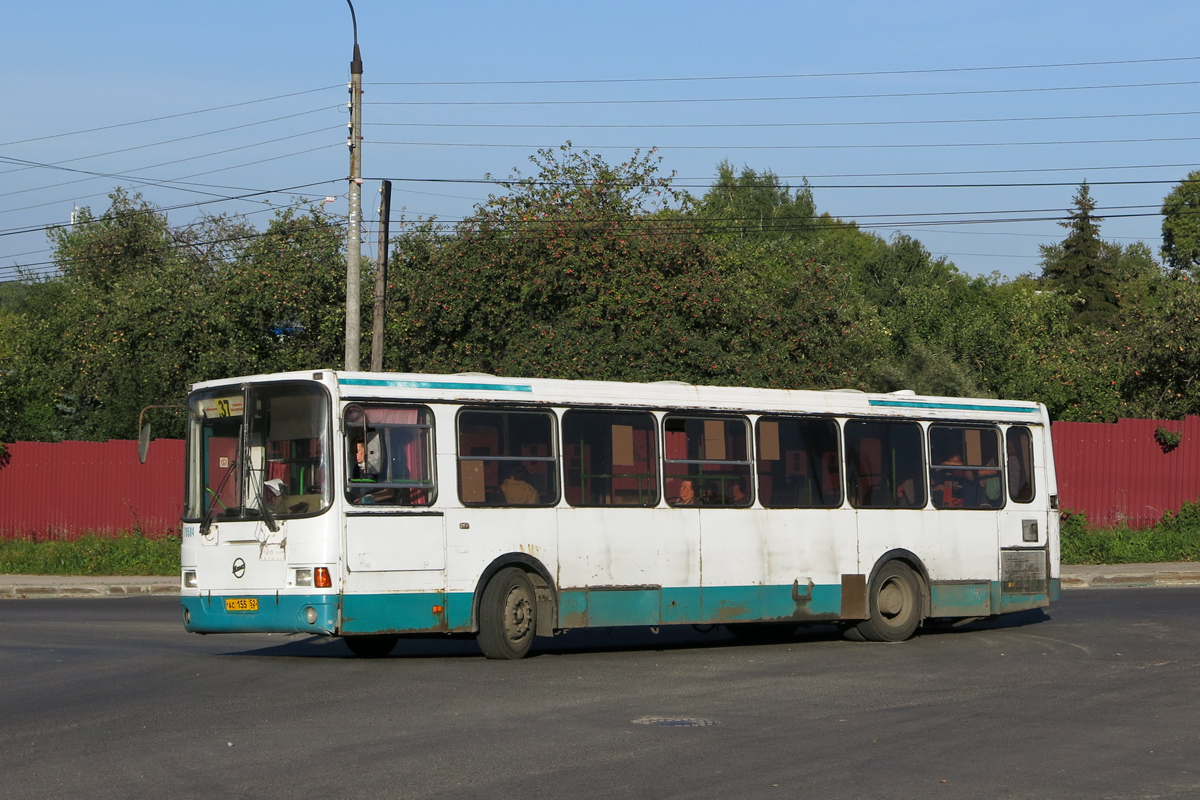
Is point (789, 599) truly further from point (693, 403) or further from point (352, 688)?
point (352, 688)

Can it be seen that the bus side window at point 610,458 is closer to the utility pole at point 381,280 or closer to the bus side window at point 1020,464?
the bus side window at point 1020,464

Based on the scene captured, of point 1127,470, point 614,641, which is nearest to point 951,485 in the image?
point 614,641

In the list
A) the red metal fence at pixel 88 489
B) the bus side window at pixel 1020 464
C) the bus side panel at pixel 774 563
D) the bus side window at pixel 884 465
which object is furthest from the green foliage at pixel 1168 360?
the red metal fence at pixel 88 489

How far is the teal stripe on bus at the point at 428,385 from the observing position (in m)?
13.9

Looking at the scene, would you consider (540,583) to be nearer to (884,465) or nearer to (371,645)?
(371,645)

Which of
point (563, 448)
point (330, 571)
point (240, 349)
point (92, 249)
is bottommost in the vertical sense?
point (330, 571)

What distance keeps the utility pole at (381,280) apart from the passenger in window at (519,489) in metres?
10.5

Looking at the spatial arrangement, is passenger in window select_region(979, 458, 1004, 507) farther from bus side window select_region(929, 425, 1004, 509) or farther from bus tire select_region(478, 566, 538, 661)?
bus tire select_region(478, 566, 538, 661)

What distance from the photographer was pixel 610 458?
15.5 m

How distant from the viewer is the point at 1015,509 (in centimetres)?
1839

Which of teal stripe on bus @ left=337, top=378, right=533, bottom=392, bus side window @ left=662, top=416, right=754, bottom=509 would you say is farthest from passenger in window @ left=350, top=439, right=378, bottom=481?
bus side window @ left=662, top=416, right=754, bottom=509

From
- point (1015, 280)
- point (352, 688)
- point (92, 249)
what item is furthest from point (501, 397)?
point (1015, 280)

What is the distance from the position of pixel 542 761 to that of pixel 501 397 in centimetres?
637

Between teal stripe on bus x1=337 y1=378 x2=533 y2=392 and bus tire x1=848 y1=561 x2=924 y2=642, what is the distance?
189 inches
